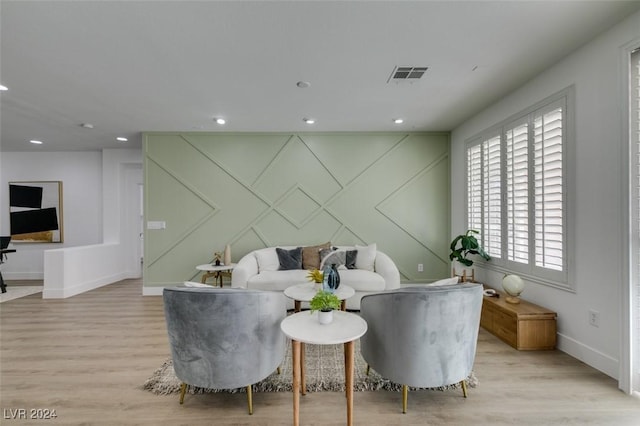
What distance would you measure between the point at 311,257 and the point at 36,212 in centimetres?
627

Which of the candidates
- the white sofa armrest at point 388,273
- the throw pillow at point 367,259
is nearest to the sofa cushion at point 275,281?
the throw pillow at point 367,259

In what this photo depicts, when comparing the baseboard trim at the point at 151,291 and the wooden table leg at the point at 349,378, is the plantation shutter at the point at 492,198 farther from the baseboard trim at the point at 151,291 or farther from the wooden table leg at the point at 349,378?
the baseboard trim at the point at 151,291

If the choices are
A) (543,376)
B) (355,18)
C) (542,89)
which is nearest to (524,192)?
(542,89)

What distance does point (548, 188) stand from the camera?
9.34ft

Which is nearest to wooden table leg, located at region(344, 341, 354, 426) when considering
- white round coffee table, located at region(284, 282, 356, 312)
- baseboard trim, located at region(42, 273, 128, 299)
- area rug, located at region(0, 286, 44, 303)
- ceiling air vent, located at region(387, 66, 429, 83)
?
white round coffee table, located at region(284, 282, 356, 312)

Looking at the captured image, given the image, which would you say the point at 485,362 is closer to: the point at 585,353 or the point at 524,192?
the point at 585,353

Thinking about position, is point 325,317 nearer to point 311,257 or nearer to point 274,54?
point 274,54

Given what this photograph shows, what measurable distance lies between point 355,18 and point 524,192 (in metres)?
2.54

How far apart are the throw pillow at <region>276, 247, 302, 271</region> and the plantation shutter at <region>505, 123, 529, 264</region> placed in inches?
108

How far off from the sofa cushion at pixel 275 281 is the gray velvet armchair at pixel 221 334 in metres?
1.93

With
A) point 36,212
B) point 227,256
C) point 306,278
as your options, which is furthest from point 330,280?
point 36,212

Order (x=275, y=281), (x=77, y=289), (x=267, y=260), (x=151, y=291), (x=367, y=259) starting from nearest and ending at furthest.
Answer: (x=275, y=281) → (x=367, y=259) → (x=267, y=260) → (x=151, y=291) → (x=77, y=289)

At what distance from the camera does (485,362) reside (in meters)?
2.59

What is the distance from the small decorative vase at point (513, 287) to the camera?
3018mm
